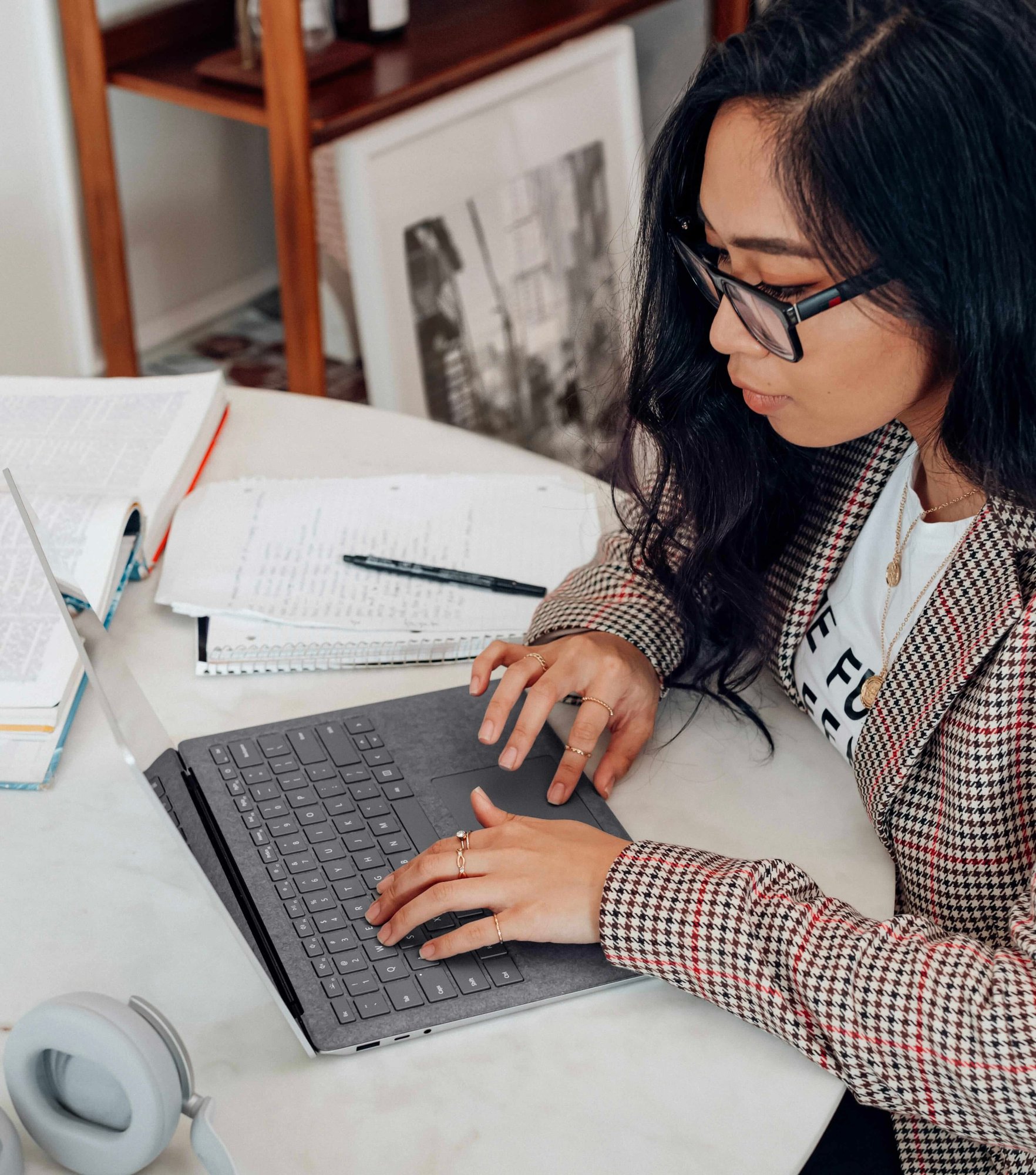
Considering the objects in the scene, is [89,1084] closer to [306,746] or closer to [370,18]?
[306,746]

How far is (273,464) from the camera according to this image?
1.25 m

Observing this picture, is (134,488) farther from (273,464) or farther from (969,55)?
(969,55)

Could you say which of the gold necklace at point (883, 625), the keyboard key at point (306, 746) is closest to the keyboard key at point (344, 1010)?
the keyboard key at point (306, 746)

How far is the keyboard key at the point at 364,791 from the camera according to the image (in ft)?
2.88

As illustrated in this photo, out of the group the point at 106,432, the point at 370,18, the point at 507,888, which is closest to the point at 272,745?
the point at 507,888

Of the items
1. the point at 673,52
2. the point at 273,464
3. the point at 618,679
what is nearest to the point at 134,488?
the point at 273,464

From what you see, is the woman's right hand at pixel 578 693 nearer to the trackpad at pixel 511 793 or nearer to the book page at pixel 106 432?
the trackpad at pixel 511 793

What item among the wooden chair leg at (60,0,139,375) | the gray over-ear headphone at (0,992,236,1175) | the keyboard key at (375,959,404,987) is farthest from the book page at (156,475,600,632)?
the wooden chair leg at (60,0,139,375)

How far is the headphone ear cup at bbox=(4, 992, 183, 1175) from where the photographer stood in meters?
0.60

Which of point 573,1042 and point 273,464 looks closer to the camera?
point 573,1042

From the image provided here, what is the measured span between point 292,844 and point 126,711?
Answer: 244 mm

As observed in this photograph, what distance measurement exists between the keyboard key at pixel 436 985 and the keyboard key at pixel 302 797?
16 cm

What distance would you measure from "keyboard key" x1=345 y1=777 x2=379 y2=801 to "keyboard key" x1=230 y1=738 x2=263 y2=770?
7cm

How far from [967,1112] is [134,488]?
2.68 ft
